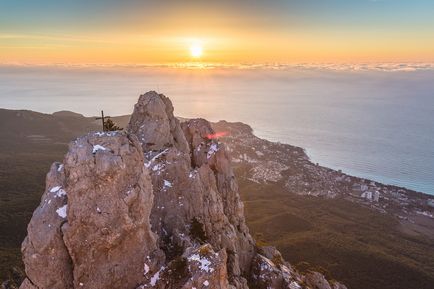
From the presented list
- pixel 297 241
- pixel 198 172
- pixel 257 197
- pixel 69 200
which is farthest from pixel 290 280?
pixel 257 197

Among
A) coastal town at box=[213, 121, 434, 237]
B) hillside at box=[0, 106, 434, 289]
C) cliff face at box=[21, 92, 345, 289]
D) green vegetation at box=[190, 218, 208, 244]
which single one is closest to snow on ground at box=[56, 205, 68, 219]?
cliff face at box=[21, 92, 345, 289]

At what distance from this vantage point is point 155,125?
41.9m

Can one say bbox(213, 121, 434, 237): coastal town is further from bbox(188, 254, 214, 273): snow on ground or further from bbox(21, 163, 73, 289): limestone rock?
bbox(21, 163, 73, 289): limestone rock

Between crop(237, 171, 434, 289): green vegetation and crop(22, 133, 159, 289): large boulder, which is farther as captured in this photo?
crop(237, 171, 434, 289): green vegetation

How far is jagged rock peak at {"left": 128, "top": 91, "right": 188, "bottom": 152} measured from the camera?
41263 millimetres

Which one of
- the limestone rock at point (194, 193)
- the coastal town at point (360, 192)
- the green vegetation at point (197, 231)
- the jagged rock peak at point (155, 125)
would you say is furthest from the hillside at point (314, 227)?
the green vegetation at point (197, 231)

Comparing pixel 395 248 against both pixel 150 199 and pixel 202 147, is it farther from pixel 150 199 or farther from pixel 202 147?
pixel 150 199

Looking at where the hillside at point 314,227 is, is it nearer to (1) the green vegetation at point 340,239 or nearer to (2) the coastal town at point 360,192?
(1) the green vegetation at point 340,239

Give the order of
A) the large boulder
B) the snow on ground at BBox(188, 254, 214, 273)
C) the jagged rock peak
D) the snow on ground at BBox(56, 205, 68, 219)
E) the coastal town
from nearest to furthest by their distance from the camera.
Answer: the large boulder
the snow on ground at BBox(56, 205, 68, 219)
the snow on ground at BBox(188, 254, 214, 273)
the jagged rock peak
the coastal town

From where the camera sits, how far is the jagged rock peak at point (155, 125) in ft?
135

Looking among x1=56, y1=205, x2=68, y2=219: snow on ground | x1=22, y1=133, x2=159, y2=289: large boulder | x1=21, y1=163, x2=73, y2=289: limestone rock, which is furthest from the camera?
x1=56, y1=205, x2=68, y2=219: snow on ground

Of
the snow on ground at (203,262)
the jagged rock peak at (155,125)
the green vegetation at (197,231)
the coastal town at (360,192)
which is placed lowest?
the coastal town at (360,192)

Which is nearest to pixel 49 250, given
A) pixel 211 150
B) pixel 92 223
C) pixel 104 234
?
pixel 92 223

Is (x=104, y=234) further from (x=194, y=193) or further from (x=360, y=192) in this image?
(x=360, y=192)
